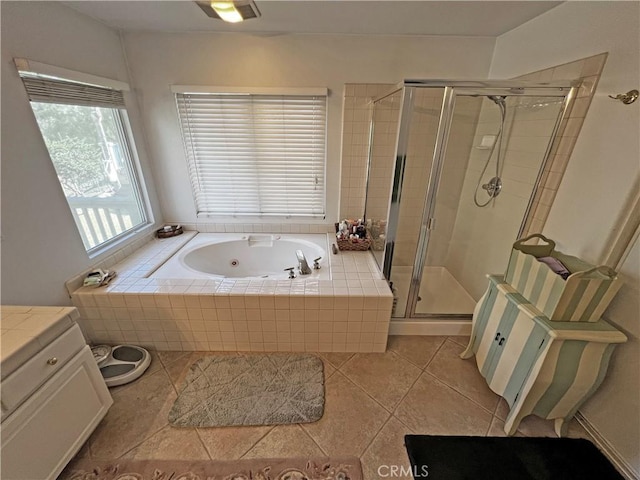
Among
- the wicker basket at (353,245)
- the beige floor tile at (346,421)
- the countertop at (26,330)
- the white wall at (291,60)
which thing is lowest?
the beige floor tile at (346,421)

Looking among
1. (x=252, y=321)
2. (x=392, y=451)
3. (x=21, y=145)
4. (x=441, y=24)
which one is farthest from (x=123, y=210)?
(x=441, y=24)

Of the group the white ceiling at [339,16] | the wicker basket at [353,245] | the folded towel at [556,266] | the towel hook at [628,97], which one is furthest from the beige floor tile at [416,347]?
the white ceiling at [339,16]

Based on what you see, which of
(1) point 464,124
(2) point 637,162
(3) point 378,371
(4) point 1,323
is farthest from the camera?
(1) point 464,124

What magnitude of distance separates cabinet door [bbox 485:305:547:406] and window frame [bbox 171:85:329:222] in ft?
5.74

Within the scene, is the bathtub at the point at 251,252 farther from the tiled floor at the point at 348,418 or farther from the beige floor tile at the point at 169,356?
the tiled floor at the point at 348,418

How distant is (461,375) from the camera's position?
1711 millimetres

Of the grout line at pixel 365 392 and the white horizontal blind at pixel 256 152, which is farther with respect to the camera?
the white horizontal blind at pixel 256 152

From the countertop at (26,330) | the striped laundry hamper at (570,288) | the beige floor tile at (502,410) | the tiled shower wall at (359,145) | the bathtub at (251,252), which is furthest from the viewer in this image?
the bathtub at (251,252)

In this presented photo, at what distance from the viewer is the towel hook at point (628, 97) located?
1174 millimetres

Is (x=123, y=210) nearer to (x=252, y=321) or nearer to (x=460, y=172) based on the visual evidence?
(x=252, y=321)

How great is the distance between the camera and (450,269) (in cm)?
262

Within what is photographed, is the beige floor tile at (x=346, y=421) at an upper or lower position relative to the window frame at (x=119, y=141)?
lower

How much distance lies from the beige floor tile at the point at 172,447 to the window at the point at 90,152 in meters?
1.37

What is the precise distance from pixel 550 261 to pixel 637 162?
1.80 feet
